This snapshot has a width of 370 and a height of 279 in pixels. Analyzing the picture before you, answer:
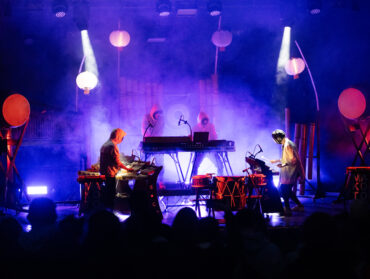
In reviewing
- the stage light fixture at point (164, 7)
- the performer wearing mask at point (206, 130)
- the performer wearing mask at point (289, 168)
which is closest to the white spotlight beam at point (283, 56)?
the performer wearing mask at point (206, 130)

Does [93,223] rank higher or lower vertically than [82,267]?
higher

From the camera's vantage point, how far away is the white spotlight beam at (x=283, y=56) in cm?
1034

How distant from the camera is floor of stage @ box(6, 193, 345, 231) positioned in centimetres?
575

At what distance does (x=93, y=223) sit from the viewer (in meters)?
2.56

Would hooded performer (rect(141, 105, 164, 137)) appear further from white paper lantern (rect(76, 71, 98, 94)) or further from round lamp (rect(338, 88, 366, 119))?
round lamp (rect(338, 88, 366, 119))

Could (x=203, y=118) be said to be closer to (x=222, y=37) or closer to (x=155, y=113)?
(x=155, y=113)

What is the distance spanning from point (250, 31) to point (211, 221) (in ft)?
28.5

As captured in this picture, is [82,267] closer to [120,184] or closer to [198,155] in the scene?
[120,184]

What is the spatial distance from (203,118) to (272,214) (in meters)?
3.85

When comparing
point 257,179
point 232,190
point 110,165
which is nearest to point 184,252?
point 232,190

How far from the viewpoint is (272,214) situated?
260 inches

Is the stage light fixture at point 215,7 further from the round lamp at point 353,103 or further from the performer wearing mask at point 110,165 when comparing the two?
the performer wearing mask at point 110,165

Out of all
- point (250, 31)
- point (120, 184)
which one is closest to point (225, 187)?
point (120, 184)

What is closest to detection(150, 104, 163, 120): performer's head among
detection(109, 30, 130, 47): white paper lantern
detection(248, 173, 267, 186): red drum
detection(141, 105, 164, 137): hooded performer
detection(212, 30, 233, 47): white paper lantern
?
detection(141, 105, 164, 137): hooded performer
